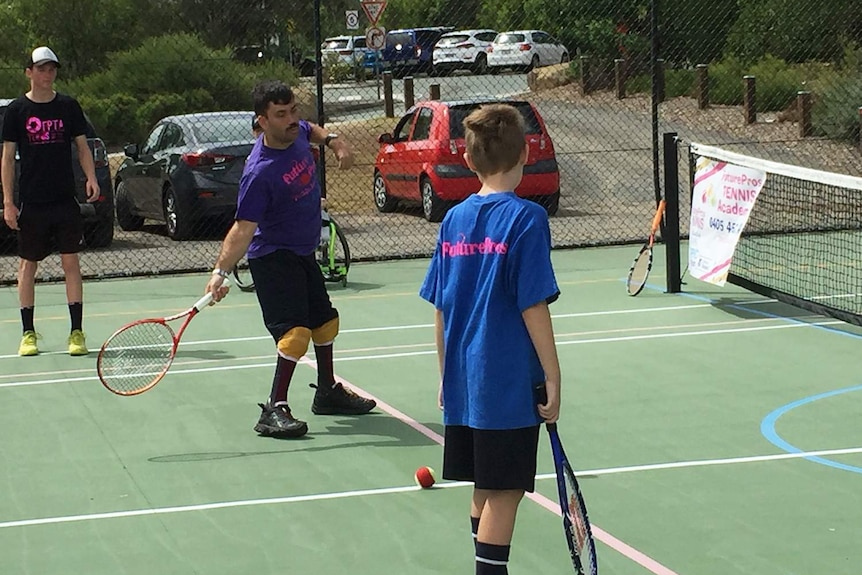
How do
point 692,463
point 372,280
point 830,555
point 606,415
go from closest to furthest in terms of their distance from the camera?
1. point 830,555
2. point 692,463
3. point 606,415
4. point 372,280

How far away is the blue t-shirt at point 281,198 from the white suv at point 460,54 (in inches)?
623

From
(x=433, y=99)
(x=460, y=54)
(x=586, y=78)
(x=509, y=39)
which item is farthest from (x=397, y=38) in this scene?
(x=586, y=78)

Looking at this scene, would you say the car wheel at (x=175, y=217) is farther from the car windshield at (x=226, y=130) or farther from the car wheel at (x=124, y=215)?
the car wheel at (x=124, y=215)

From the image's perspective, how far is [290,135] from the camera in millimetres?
7895

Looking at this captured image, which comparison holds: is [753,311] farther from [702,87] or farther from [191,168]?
[702,87]

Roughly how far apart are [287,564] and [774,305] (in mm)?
6719

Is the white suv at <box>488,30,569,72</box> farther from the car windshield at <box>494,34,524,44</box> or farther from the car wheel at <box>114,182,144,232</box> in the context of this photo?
the car wheel at <box>114,182,144,232</box>

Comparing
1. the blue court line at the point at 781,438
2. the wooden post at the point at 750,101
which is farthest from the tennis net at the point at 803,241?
the wooden post at the point at 750,101

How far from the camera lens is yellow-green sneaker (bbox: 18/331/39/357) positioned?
34.6 feet

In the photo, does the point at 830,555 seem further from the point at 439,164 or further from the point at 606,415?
the point at 439,164

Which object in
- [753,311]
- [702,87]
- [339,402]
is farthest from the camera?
[702,87]

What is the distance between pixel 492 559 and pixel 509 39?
1081 inches

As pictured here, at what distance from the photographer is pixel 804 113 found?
24.7m

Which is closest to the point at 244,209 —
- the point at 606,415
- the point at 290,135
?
the point at 290,135
